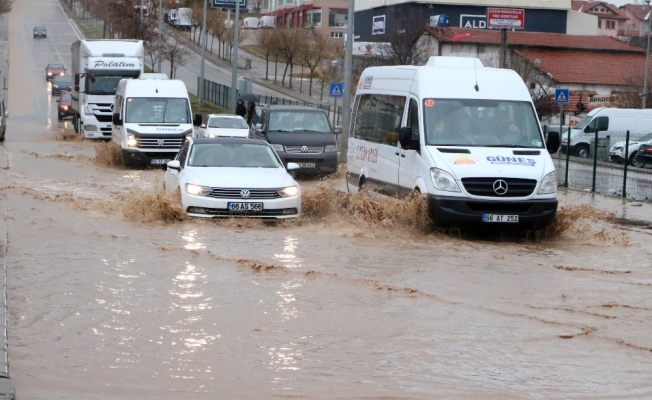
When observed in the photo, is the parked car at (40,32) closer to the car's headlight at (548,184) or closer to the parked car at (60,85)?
the parked car at (60,85)

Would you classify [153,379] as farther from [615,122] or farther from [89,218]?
[615,122]

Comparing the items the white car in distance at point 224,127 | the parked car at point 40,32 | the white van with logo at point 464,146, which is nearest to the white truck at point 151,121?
the white car in distance at point 224,127

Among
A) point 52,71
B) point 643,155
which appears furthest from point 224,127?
point 52,71

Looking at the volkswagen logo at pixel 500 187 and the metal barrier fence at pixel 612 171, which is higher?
the volkswagen logo at pixel 500 187

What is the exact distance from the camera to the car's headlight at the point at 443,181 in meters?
13.8

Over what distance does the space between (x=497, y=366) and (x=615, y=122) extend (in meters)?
31.9

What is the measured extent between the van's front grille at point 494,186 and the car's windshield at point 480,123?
34.1 inches

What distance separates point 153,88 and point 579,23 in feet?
206

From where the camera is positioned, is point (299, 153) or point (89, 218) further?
point (299, 153)

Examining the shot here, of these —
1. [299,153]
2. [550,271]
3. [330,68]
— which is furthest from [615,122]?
[330,68]

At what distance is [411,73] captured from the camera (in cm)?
1552

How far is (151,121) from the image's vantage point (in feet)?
90.0

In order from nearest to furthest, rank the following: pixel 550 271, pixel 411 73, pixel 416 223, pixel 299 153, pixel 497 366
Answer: pixel 497 366, pixel 550 271, pixel 416 223, pixel 411 73, pixel 299 153

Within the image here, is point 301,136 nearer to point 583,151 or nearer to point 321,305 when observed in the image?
point 321,305
